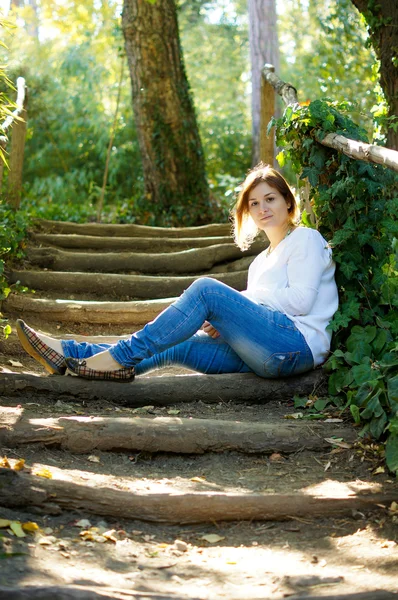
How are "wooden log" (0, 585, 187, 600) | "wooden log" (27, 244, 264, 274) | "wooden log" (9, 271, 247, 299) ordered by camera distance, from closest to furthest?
1. "wooden log" (0, 585, 187, 600)
2. "wooden log" (9, 271, 247, 299)
3. "wooden log" (27, 244, 264, 274)

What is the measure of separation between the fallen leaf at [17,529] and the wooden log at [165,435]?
0.56m

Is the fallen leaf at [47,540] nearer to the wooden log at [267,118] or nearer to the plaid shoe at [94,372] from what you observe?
the plaid shoe at [94,372]

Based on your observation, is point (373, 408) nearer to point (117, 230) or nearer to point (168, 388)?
point (168, 388)

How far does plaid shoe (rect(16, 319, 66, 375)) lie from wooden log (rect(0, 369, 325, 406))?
6cm

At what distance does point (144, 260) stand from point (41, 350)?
2.49m

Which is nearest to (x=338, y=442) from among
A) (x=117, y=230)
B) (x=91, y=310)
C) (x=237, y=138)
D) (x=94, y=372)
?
(x=94, y=372)

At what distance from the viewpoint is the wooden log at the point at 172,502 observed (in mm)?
2553

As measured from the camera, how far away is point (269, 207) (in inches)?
151

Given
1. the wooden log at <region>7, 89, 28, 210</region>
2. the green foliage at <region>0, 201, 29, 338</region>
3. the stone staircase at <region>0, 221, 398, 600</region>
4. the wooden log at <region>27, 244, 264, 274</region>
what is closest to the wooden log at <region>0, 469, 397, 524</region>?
the stone staircase at <region>0, 221, 398, 600</region>

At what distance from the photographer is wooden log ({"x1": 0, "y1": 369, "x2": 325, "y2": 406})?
3.59 metres

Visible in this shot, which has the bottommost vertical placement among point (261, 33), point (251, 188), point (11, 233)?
point (11, 233)

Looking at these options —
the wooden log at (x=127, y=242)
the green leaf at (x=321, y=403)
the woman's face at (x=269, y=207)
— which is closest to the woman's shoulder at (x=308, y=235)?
the woman's face at (x=269, y=207)

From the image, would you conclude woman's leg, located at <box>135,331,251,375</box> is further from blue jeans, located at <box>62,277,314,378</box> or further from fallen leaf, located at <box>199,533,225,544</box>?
fallen leaf, located at <box>199,533,225,544</box>

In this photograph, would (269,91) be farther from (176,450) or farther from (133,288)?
(176,450)
